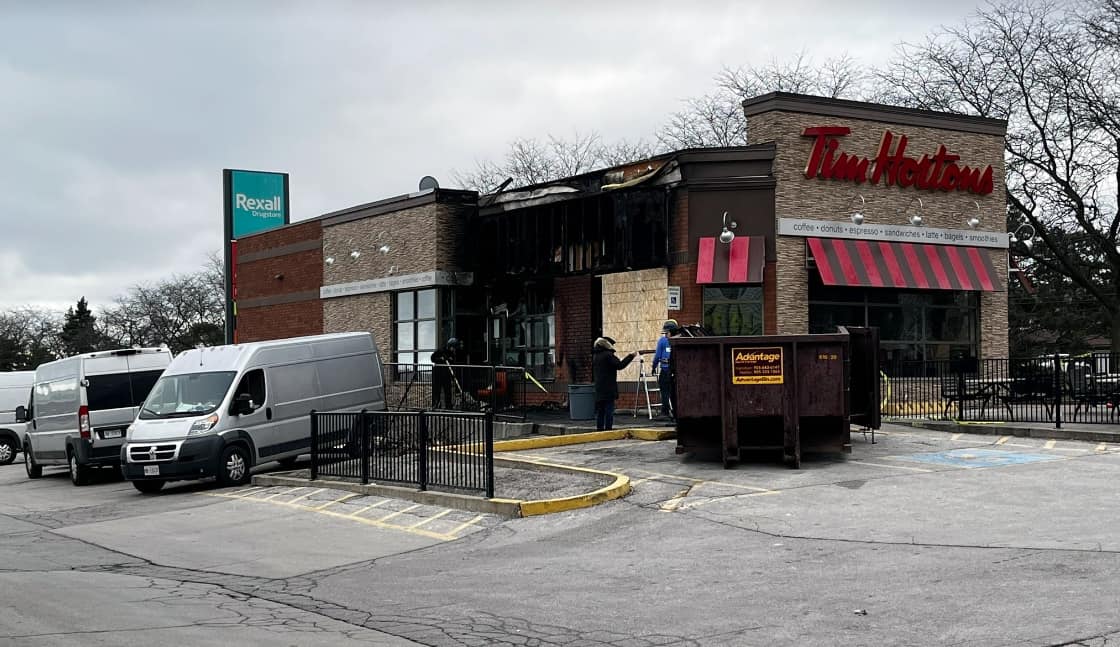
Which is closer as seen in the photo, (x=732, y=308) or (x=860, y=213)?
(x=732, y=308)

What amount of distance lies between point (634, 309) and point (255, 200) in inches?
1058

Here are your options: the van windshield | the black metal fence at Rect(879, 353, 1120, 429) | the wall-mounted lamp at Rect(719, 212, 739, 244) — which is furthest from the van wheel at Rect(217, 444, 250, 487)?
the black metal fence at Rect(879, 353, 1120, 429)

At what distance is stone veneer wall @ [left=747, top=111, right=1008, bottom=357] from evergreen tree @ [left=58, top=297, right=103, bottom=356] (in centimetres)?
7627

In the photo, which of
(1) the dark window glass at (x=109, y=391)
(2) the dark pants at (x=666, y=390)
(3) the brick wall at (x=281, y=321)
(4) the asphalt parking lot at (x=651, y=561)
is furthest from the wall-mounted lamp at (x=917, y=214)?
(3) the brick wall at (x=281, y=321)

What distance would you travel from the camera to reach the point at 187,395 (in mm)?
19453

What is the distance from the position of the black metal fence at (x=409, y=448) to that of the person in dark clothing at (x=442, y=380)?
6.84m

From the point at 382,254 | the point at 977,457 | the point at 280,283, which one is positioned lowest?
the point at 977,457

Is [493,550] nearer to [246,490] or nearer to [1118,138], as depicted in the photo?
[246,490]

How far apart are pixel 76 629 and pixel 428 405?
62.7 feet

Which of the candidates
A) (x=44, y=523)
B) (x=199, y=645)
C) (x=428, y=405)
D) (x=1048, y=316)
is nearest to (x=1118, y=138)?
(x=1048, y=316)

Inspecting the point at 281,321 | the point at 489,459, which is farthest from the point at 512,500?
the point at 281,321

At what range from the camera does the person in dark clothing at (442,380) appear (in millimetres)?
24891

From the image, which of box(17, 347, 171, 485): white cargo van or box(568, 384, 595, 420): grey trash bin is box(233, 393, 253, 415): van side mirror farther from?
box(568, 384, 595, 420): grey trash bin

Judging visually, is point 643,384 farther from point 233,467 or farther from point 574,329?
point 233,467
